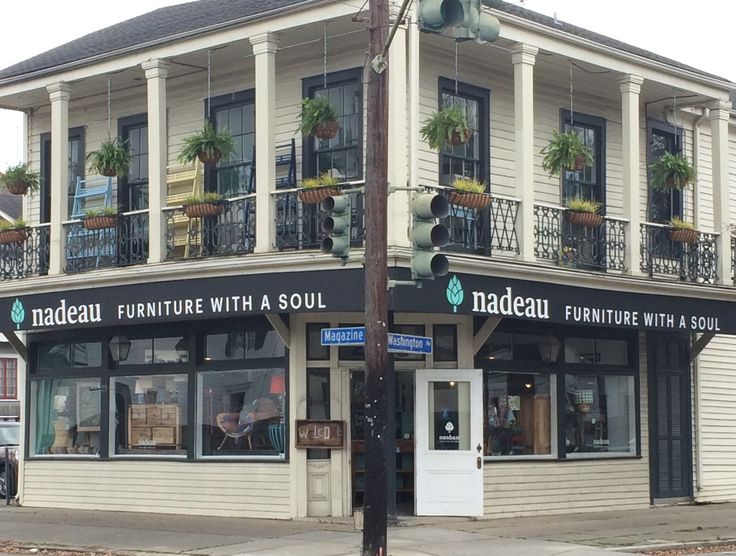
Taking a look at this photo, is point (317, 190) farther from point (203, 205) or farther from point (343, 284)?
point (203, 205)

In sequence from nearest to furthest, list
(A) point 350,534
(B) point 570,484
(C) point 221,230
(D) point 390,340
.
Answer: (D) point 390,340 → (A) point 350,534 → (C) point 221,230 → (B) point 570,484

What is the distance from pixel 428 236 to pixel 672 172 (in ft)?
27.3

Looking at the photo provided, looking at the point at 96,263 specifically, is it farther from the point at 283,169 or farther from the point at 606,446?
the point at 606,446

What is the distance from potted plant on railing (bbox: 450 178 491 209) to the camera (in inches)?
689

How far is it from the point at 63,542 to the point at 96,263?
509cm

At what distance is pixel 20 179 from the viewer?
21.1 m

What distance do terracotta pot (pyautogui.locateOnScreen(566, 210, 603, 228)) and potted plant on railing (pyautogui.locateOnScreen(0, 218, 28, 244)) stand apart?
29.2 feet

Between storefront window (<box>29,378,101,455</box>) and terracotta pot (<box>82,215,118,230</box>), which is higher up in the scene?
terracotta pot (<box>82,215,118,230</box>)

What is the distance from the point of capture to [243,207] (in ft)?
61.3

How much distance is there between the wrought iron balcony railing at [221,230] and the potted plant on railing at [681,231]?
7.05 m

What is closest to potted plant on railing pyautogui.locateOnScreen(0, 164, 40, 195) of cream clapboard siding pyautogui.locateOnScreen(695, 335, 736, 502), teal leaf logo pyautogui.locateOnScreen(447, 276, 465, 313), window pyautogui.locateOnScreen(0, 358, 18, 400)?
teal leaf logo pyautogui.locateOnScreen(447, 276, 465, 313)

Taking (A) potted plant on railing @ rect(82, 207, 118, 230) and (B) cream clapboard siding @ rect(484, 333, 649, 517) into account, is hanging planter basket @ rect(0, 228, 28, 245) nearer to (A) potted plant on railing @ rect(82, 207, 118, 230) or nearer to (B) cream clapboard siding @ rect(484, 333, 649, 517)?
(A) potted plant on railing @ rect(82, 207, 118, 230)

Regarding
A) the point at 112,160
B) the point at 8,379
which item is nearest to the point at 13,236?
the point at 112,160

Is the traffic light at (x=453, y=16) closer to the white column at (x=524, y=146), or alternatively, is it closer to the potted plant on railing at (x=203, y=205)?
the white column at (x=524, y=146)
